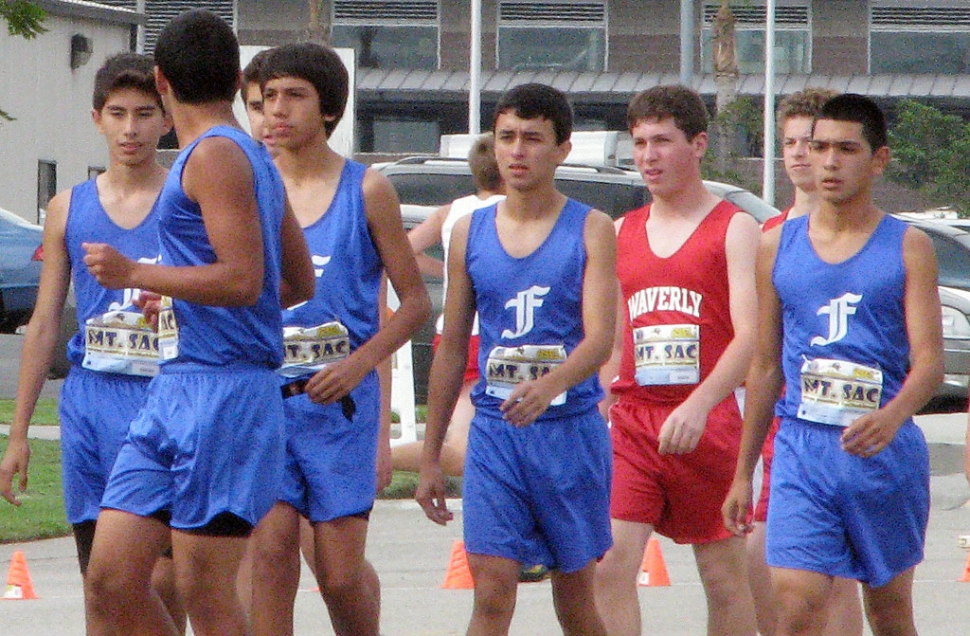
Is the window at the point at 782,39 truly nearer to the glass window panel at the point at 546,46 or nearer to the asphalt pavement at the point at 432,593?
the glass window panel at the point at 546,46

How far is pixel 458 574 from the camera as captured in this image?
28.3ft

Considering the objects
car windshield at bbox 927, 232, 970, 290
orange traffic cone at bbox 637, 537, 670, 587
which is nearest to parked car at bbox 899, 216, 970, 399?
car windshield at bbox 927, 232, 970, 290

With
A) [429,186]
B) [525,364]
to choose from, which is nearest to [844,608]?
[525,364]

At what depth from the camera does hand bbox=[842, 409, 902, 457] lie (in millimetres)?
5176

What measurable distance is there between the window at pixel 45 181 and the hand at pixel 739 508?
30.6 meters

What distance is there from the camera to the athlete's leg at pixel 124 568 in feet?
14.9

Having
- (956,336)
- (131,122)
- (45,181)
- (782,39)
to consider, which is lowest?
(956,336)

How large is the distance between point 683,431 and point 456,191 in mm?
9328

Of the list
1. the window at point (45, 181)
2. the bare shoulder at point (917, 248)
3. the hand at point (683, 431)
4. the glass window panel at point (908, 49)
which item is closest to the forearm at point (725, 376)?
the hand at point (683, 431)

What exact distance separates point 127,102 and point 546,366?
1.57m

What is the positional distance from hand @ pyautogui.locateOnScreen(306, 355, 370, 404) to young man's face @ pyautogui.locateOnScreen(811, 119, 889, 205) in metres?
1.47

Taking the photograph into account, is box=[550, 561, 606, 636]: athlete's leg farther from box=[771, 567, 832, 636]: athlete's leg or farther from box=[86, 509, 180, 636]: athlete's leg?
box=[86, 509, 180, 636]: athlete's leg

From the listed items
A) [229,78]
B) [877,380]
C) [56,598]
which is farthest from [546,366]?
[56,598]

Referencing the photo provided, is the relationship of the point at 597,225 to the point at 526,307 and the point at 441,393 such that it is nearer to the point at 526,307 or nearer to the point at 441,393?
the point at 526,307
